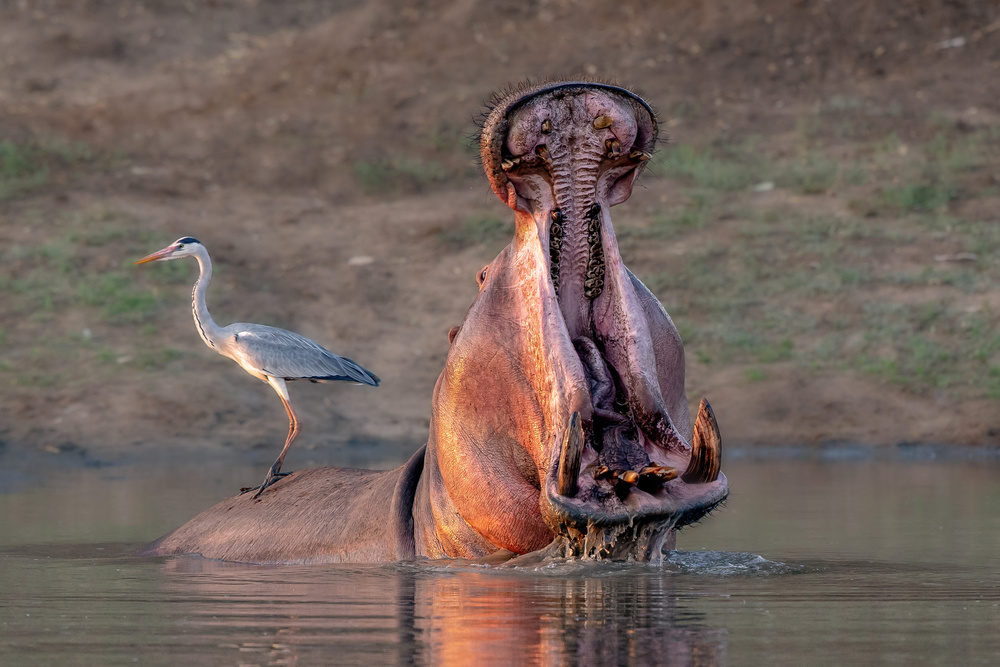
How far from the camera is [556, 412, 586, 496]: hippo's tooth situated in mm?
4129

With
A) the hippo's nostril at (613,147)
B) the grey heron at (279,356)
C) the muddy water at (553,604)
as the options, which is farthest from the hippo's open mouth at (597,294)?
the grey heron at (279,356)

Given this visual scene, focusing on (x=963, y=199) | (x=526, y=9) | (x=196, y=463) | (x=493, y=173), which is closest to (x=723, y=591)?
(x=493, y=173)

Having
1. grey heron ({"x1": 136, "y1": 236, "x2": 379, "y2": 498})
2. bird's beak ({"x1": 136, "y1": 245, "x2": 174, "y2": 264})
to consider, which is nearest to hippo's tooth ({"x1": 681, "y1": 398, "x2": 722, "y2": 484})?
grey heron ({"x1": 136, "y1": 236, "x2": 379, "y2": 498})

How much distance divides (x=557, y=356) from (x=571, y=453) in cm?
44

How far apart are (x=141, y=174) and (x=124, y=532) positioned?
435 inches

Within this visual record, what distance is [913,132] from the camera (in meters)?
17.3

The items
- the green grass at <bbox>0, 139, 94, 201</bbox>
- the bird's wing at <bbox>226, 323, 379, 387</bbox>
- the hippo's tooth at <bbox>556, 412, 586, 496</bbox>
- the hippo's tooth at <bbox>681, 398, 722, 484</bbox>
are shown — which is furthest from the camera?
the green grass at <bbox>0, 139, 94, 201</bbox>

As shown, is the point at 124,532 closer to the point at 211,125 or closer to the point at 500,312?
the point at 500,312

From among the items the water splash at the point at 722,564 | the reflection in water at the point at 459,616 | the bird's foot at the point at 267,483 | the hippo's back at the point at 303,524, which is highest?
the bird's foot at the point at 267,483

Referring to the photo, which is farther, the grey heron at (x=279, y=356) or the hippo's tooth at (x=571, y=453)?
the grey heron at (x=279, y=356)

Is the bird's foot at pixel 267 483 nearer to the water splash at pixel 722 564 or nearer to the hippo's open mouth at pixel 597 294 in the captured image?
the water splash at pixel 722 564

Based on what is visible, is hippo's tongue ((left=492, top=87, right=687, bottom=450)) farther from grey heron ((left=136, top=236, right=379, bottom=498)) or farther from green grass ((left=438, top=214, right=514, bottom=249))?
green grass ((left=438, top=214, right=514, bottom=249))

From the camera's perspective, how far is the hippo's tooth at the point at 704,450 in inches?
167

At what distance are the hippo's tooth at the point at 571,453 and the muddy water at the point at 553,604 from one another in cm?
33
